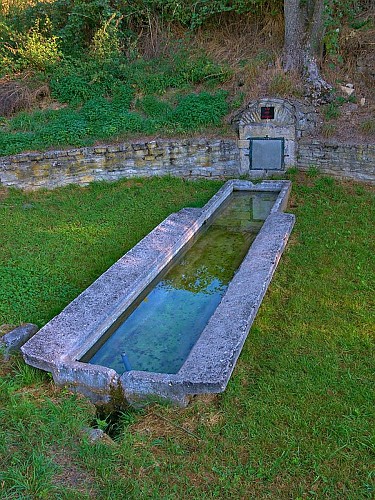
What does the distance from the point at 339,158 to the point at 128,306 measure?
5.22m

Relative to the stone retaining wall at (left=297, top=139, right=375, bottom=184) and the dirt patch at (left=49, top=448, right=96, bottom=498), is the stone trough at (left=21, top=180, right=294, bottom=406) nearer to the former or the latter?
the dirt patch at (left=49, top=448, right=96, bottom=498)

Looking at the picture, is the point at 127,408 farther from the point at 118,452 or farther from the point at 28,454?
the point at 28,454

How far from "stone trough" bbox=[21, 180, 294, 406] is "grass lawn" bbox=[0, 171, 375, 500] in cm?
16

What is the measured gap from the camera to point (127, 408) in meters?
3.75

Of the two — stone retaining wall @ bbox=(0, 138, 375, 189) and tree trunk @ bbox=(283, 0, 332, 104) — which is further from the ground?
tree trunk @ bbox=(283, 0, 332, 104)

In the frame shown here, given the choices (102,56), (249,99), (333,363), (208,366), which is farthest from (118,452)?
(102,56)

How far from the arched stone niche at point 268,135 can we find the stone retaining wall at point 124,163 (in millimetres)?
283

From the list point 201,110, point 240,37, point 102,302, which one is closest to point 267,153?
point 201,110

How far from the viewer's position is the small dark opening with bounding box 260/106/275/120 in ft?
27.9

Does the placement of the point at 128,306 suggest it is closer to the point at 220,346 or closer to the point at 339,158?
the point at 220,346

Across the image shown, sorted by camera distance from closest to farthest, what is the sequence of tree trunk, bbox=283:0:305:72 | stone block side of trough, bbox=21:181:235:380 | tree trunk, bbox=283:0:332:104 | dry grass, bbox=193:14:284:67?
1. stone block side of trough, bbox=21:181:235:380
2. tree trunk, bbox=283:0:332:104
3. tree trunk, bbox=283:0:305:72
4. dry grass, bbox=193:14:284:67

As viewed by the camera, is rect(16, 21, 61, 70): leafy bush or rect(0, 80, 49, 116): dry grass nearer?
rect(0, 80, 49, 116): dry grass

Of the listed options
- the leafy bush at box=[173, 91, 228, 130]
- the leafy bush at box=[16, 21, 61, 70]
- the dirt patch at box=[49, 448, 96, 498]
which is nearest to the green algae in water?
the dirt patch at box=[49, 448, 96, 498]

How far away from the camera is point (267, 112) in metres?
8.55
